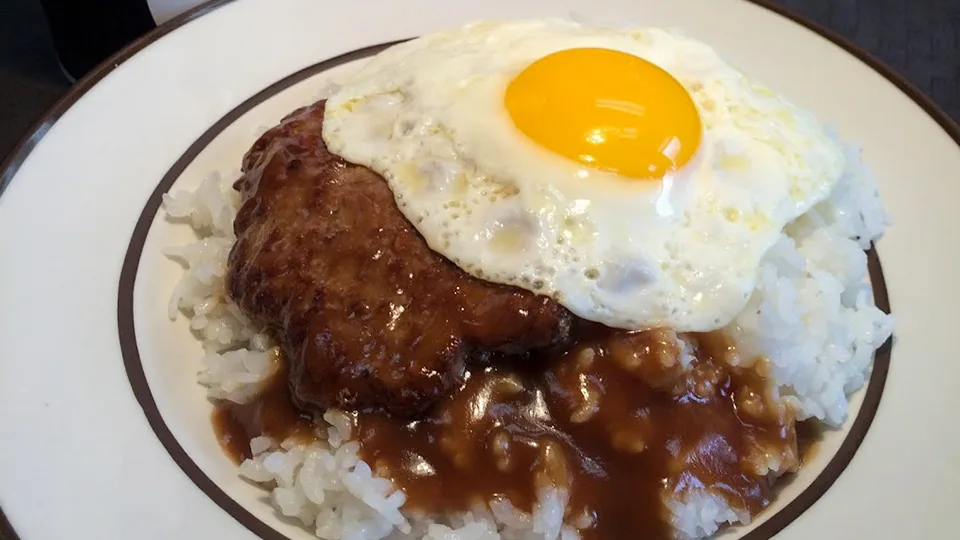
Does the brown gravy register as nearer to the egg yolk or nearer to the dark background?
the egg yolk

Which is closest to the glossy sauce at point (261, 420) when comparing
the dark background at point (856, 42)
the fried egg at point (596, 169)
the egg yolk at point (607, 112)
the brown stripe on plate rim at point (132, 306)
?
the brown stripe on plate rim at point (132, 306)

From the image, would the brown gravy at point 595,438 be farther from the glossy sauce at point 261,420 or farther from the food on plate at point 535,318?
the glossy sauce at point 261,420

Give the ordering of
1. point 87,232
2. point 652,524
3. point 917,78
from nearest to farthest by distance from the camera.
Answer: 1. point 652,524
2. point 87,232
3. point 917,78

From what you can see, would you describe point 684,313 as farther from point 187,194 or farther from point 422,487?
point 187,194

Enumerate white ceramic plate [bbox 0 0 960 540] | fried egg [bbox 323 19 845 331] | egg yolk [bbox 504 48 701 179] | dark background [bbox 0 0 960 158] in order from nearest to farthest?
1. white ceramic plate [bbox 0 0 960 540]
2. fried egg [bbox 323 19 845 331]
3. egg yolk [bbox 504 48 701 179]
4. dark background [bbox 0 0 960 158]

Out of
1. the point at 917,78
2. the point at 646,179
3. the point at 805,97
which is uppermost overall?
the point at 646,179

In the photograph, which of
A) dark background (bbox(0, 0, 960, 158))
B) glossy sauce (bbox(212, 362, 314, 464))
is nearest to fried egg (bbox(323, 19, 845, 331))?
glossy sauce (bbox(212, 362, 314, 464))

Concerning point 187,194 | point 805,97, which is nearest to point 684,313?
point 805,97
